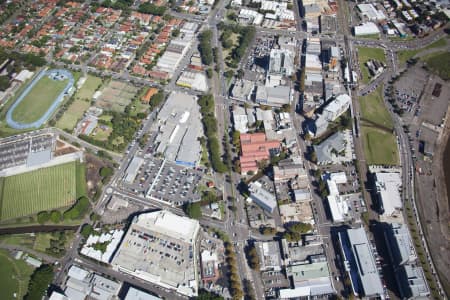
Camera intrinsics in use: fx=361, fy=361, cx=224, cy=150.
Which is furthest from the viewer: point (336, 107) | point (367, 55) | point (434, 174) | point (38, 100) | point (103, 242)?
point (367, 55)

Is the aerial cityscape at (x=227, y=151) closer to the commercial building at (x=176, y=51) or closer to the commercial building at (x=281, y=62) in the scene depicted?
the commercial building at (x=176, y=51)

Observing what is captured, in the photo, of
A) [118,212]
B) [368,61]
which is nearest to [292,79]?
[368,61]

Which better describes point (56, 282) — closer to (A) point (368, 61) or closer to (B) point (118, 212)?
(B) point (118, 212)

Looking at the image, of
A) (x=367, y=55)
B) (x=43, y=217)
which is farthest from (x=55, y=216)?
(x=367, y=55)

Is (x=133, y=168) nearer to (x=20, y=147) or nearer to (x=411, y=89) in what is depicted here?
(x=20, y=147)

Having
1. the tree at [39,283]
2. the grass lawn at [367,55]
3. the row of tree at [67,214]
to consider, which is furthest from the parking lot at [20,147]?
the grass lawn at [367,55]
